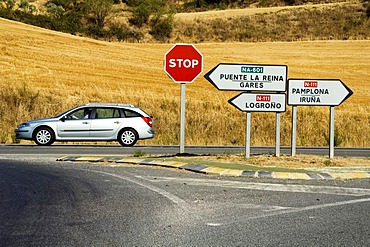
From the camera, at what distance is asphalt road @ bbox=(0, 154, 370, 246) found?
855 centimetres

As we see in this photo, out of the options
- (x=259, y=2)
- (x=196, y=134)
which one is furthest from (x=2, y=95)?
(x=259, y=2)

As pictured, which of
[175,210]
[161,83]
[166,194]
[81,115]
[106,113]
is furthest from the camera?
[161,83]

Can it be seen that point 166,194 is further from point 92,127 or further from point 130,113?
point 130,113

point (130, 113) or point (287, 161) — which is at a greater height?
point (130, 113)

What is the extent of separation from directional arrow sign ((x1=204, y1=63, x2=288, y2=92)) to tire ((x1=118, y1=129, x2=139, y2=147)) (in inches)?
315

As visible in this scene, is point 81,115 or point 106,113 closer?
point 81,115

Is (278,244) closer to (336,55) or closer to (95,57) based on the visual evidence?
(95,57)

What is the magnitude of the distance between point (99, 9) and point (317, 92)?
48.9 meters

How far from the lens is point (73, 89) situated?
35.5 metres

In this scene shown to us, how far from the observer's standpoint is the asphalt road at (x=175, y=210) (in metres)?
8.55

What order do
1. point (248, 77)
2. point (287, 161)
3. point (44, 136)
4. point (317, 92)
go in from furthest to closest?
point (44, 136) < point (317, 92) < point (248, 77) < point (287, 161)

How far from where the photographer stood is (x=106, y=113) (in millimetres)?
27375

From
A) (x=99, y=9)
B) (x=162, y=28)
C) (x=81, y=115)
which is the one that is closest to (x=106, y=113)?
(x=81, y=115)

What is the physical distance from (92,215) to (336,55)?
43.4 metres
